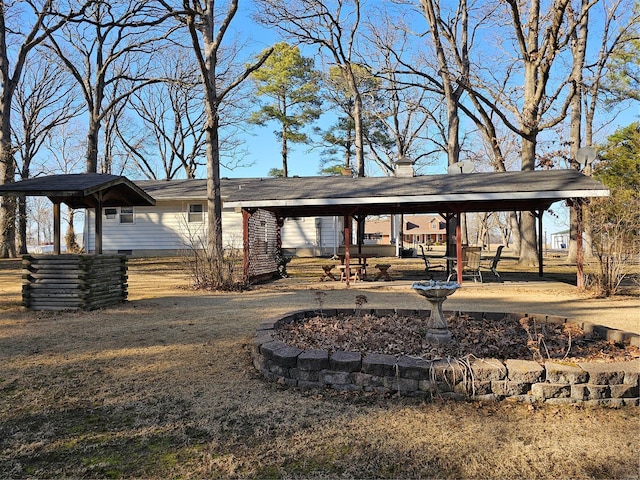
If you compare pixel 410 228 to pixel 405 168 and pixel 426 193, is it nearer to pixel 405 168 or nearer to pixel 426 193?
pixel 405 168

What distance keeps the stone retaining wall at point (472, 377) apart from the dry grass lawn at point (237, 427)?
11cm

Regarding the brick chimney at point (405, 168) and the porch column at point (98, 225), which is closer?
the porch column at point (98, 225)

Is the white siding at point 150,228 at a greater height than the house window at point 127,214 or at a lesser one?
lesser

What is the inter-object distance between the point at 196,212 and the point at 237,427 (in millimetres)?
20013

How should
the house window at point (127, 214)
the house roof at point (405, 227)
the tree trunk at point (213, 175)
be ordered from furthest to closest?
1. the house roof at point (405, 227)
2. the house window at point (127, 214)
3. the tree trunk at point (213, 175)

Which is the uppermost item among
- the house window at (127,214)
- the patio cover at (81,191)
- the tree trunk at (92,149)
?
the tree trunk at (92,149)

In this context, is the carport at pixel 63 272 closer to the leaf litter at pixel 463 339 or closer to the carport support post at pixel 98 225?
the carport support post at pixel 98 225

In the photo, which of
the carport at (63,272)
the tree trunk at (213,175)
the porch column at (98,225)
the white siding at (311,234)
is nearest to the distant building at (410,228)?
the white siding at (311,234)

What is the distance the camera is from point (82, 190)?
7.61 metres

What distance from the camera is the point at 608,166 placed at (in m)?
20.1

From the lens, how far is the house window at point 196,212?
72.2 ft

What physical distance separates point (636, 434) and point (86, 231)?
24.3 m

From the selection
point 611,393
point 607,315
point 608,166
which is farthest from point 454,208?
point 608,166

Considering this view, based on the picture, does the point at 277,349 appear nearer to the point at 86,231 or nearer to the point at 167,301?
the point at 167,301
